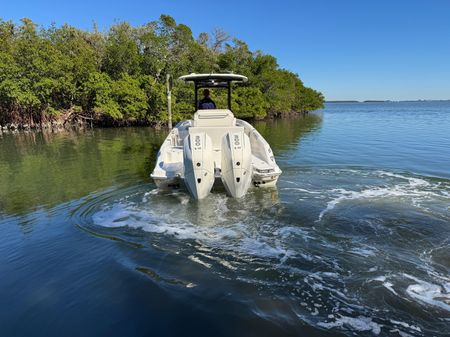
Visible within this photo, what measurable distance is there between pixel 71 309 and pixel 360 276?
3.57 meters

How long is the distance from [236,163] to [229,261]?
252 cm

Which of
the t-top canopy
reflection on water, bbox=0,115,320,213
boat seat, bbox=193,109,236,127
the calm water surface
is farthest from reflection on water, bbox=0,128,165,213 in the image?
the t-top canopy

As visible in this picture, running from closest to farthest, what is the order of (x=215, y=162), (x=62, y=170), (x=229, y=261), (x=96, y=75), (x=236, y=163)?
(x=229, y=261)
(x=236, y=163)
(x=215, y=162)
(x=62, y=170)
(x=96, y=75)

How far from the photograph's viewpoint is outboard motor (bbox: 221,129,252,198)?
6.95 metres

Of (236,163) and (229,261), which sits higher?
(236,163)

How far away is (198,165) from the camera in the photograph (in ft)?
22.3

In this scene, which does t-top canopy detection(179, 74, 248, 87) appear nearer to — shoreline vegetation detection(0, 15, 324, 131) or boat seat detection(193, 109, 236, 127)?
boat seat detection(193, 109, 236, 127)

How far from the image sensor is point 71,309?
155 inches

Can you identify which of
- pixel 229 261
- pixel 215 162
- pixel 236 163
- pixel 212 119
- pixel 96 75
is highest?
pixel 96 75

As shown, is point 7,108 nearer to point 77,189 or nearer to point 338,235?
point 77,189

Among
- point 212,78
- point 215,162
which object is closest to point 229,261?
point 215,162

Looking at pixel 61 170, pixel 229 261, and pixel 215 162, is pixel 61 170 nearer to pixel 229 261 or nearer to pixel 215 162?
pixel 215 162

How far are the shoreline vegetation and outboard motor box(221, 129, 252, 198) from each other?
26.4 m

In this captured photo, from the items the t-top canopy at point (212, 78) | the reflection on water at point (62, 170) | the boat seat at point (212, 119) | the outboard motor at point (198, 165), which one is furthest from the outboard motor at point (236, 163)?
the reflection on water at point (62, 170)
